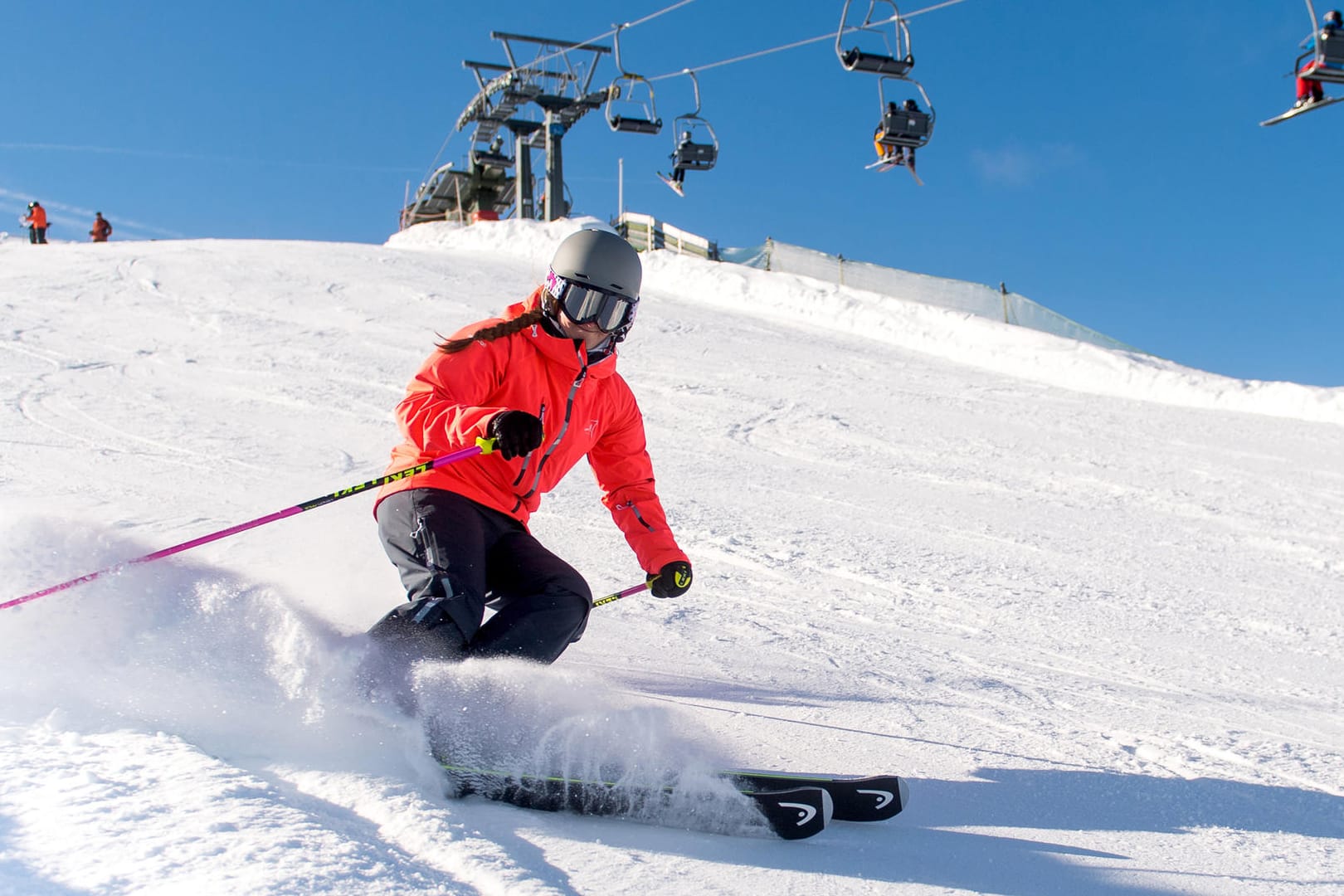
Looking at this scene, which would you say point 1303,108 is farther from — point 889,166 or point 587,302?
point 587,302

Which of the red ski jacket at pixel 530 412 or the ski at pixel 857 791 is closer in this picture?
the ski at pixel 857 791

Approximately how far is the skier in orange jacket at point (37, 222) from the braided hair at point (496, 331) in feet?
74.0

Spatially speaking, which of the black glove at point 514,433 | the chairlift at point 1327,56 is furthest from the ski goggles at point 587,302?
the chairlift at point 1327,56

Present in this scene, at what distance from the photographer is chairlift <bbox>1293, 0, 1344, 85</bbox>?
10.4 meters

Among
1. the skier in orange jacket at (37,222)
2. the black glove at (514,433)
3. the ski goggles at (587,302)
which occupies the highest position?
the skier in orange jacket at (37,222)

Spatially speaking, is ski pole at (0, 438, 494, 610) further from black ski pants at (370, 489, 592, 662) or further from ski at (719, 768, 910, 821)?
ski at (719, 768, 910, 821)

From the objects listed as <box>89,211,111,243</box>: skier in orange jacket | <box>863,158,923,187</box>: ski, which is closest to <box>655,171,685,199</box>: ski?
<box>863,158,923,187</box>: ski

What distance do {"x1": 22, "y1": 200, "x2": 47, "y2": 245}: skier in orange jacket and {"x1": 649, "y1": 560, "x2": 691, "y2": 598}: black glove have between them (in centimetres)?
2281

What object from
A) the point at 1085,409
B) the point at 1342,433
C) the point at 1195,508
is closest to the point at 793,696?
the point at 1195,508

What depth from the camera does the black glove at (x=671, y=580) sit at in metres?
3.30

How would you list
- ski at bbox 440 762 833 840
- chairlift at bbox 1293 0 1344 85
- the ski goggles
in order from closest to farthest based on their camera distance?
ski at bbox 440 762 833 840
the ski goggles
chairlift at bbox 1293 0 1344 85

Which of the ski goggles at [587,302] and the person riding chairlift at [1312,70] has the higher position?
the person riding chairlift at [1312,70]

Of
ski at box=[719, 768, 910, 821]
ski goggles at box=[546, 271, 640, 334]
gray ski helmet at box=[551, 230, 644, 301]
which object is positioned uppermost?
gray ski helmet at box=[551, 230, 644, 301]

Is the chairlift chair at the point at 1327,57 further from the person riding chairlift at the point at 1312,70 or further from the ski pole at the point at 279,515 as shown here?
the ski pole at the point at 279,515
